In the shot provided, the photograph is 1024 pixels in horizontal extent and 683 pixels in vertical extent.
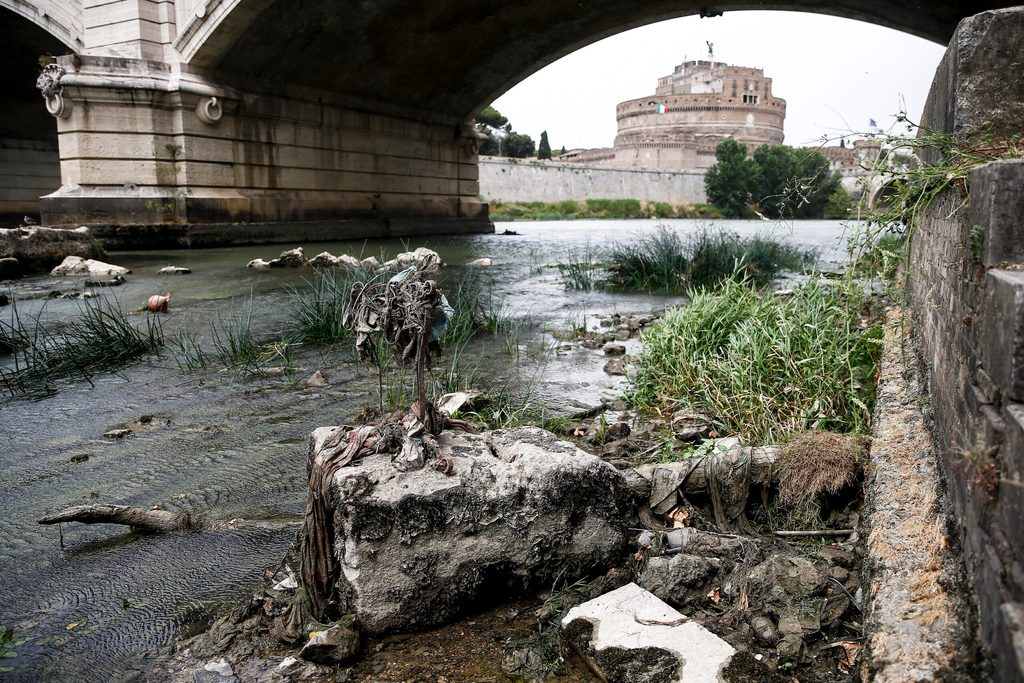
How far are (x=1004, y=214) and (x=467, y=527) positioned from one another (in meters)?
1.52

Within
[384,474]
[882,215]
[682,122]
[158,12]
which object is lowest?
[384,474]

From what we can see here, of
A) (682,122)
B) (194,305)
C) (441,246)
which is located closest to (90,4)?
(441,246)

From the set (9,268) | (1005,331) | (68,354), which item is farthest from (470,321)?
(9,268)

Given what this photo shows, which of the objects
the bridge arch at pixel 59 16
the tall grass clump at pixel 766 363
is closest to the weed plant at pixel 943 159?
the tall grass clump at pixel 766 363

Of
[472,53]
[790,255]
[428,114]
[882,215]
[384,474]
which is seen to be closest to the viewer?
[384,474]

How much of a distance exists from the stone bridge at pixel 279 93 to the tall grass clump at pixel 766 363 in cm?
1223

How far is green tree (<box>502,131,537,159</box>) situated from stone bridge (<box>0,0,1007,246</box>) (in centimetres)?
4125

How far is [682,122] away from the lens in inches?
2857

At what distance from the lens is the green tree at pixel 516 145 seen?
6353cm

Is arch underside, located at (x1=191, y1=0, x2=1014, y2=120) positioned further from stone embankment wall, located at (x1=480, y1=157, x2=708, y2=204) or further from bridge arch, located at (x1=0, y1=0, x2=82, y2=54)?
stone embankment wall, located at (x1=480, y1=157, x2=708, y2=204)

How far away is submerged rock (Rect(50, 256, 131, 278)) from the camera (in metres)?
9.69

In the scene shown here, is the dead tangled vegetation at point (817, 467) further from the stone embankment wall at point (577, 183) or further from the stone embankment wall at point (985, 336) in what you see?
the stone embankment wall at point (577, 183)

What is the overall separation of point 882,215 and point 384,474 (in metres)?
2.36

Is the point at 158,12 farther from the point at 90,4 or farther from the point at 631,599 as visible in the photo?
the point at 631,599
